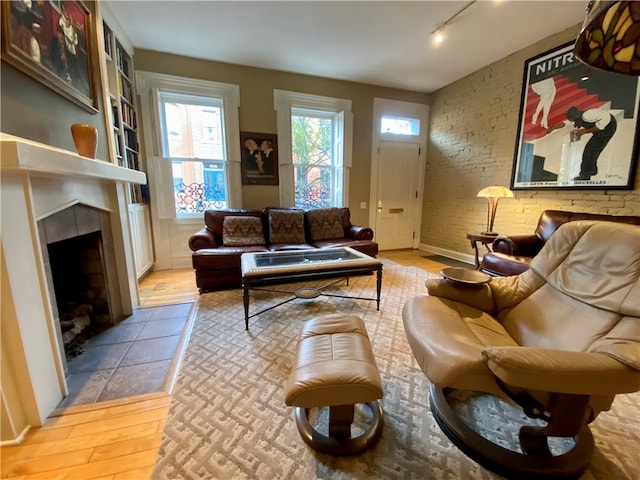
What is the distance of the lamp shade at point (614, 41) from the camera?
72 centimetres

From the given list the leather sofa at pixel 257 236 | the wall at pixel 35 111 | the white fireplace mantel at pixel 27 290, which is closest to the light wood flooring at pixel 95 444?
the white fireplace mantel at pixel 27 290

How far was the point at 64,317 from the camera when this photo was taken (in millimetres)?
2090

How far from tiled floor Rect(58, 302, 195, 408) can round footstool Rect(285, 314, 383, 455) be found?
97 centimetres

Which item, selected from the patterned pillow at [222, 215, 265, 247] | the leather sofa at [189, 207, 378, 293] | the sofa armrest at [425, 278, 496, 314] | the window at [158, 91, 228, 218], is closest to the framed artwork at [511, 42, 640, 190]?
the leather sofa at [189, 207, 378, 293]

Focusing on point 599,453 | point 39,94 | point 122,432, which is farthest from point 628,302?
point 39,94

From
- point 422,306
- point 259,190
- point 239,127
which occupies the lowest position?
point 422,306

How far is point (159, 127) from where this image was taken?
359 centimetres

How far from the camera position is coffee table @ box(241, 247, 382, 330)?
215 cm

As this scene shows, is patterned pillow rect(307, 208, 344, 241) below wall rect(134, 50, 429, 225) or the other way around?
below

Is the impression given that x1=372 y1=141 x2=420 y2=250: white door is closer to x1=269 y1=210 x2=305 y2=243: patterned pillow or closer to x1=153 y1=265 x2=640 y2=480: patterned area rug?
x1=269 y1=210 x2=305 y2=243: patterned pillow

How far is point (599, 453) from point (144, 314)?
3.13m

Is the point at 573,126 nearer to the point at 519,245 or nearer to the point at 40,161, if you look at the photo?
the point at 519,245

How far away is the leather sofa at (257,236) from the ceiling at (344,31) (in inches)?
81.7

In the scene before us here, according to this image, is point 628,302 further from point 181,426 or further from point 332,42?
point 332,42
